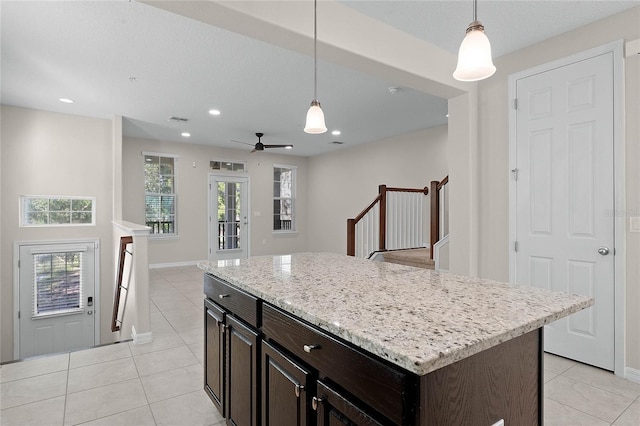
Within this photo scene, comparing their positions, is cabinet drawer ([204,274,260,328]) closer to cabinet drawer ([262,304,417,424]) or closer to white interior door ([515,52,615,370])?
cabinet drawer ([262,304,417,424])

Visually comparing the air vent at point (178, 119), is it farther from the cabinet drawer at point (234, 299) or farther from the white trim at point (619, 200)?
the white trim at point (619, 200)

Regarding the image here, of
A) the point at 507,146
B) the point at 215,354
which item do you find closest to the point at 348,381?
the point at 215,354

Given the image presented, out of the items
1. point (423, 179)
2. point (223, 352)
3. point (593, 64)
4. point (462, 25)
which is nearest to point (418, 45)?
point (462, 25)

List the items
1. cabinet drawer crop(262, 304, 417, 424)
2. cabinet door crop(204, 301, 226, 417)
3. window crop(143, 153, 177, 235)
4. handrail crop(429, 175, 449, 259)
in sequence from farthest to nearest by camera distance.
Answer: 1. window crop(143, 153, 177, 235)
2. handrail crop(429, 175, 449, 259)
3. cabinet door crop(204, 301, 226, 417)
4. cabinet drawer crop(262, 304, 417, 424)

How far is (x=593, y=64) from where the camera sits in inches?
106

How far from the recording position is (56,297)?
209 inches

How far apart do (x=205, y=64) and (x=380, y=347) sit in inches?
141

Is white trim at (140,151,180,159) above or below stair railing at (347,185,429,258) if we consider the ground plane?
above

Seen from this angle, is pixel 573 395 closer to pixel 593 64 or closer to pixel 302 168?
pixel 593 64

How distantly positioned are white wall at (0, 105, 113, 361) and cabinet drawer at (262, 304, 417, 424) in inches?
210

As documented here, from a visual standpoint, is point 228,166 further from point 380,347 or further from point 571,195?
point 380,347

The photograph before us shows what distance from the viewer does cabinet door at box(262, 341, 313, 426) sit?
1202 millimetres

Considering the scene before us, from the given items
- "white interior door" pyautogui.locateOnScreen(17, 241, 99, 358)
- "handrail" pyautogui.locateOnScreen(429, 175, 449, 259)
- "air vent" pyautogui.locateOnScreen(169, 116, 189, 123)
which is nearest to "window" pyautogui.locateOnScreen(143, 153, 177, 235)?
"air vent" pyautogui.locateOnScreen(169, 116, 189, 123)

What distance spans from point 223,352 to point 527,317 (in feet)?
4.84
